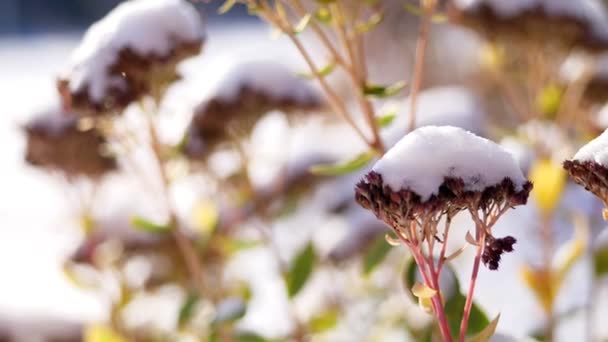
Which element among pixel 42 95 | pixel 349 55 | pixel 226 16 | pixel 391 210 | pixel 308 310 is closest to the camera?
pixel 391 210

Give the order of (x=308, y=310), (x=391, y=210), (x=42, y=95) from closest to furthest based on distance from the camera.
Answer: (x=391, y=210), (x=42, y=95), (x=308, y=310)

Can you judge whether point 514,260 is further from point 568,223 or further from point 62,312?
point 62,312

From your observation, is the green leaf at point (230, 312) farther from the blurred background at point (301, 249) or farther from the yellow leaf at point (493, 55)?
the yellow leaf at point (493, 55)

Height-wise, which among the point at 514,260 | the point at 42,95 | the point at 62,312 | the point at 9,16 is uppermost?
the point at 9,16

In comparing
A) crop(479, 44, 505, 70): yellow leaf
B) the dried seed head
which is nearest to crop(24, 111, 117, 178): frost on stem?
crop(479, 44, 505, 70): yellow leaf

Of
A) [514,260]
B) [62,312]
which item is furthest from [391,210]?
[62,312]

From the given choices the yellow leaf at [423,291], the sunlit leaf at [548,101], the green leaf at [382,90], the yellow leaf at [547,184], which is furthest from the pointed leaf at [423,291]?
the sunlit leaf at [548,101]

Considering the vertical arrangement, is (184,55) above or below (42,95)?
below
